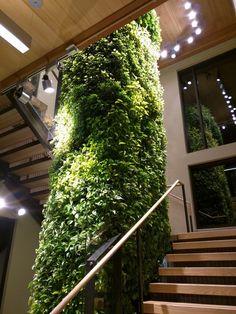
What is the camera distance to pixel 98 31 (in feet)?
9.34

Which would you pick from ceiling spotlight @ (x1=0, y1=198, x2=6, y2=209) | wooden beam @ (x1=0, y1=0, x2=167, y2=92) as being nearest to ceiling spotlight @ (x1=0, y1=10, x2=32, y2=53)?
wooden beam @ (x1=0, y1=0, x2=167, y2=92)

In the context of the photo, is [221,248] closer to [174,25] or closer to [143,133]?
[143,133]

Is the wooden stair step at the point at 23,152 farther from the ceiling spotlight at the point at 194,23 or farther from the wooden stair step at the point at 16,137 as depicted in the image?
the ceiling spotlight at the point at 194,23

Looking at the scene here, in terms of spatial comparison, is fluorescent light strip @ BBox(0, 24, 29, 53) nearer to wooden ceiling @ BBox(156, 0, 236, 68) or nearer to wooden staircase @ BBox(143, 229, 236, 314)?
wooden staircase @ BBox(143, 229, 236, 314)

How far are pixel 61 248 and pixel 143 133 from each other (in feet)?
6.54

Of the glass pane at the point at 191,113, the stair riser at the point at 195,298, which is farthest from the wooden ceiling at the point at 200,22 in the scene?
the stair riser at the point at 195,298

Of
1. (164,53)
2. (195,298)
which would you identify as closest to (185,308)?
(195,298)

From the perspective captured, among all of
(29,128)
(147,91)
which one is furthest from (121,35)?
(29,128)

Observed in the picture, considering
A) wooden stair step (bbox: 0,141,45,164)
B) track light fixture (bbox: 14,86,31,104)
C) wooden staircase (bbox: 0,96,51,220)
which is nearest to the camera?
track light fixture (bbox: 14,86,31,104)

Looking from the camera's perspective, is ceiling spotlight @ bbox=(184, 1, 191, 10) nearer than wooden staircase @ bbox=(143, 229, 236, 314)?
No

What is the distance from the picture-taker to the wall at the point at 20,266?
5648 millimetres

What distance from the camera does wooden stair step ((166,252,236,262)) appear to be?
356 cm

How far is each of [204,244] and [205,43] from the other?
608 cm

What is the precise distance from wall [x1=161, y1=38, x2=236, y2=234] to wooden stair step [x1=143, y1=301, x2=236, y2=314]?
4192mm
